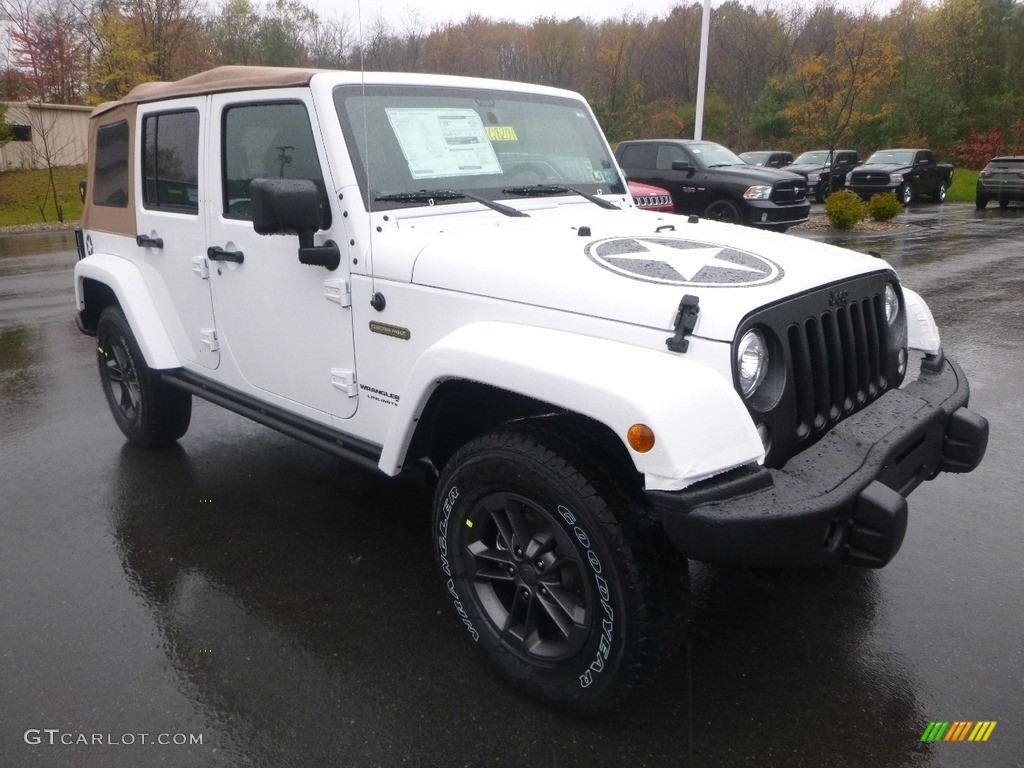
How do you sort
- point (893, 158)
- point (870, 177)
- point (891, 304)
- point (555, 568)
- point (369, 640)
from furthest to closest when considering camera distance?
point (893, 158), point (870, 177), point (891, 304), point (369, 640), point (555, 568)

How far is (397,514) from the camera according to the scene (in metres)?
4.14

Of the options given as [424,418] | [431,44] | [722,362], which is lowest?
[424,418]

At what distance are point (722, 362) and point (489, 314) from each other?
810 mm

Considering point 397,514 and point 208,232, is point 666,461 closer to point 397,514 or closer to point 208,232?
point 397,514

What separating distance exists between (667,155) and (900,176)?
11.5m

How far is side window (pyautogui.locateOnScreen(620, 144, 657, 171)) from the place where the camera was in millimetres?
15555

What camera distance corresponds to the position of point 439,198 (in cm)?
324

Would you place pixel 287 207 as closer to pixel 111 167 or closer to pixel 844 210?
pixel 111 167

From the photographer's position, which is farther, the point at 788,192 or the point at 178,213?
the point at 788,192

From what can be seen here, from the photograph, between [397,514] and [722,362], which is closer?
[722,362]

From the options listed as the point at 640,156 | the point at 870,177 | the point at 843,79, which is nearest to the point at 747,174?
the point at 640,156

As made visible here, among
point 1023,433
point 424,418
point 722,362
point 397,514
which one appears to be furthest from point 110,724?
point 1023,433

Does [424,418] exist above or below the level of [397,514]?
above

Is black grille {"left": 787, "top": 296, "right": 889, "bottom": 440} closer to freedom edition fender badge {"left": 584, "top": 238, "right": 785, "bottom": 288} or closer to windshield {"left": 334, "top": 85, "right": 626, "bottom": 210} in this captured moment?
freedom edition fender badge {"left": 584, "top": 238, "right": 785, "bottom": 288}
